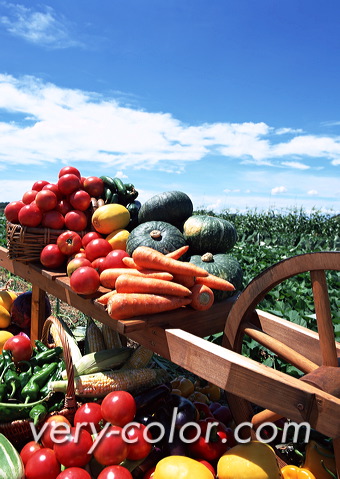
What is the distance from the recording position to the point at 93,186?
3.20m

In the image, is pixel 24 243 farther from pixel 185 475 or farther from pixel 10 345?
pixel 185 475

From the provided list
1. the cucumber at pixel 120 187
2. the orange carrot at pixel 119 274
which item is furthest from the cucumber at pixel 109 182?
the orange carrot at pixel 119 274

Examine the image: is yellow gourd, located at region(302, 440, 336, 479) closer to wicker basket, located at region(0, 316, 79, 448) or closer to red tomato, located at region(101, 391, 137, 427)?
red tomato, located at region(101, 391, 137, 427)

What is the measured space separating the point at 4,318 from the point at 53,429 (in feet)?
6.01

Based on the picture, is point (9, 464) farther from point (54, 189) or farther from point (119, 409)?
point (54, 189)

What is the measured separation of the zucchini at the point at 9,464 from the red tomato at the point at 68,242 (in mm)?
1276

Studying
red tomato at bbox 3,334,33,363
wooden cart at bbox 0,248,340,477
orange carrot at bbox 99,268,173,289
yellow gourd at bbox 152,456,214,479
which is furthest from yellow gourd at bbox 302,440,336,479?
red tomato at bbox 3,334,33,363

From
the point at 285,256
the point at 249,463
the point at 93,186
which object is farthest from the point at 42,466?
the point at 285,256

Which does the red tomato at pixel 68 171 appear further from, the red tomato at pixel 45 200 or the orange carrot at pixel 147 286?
the orange carrot at pixel 147 286

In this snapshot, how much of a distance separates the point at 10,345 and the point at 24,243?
31.3 inches

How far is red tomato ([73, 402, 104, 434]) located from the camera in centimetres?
193

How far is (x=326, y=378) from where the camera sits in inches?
66.1

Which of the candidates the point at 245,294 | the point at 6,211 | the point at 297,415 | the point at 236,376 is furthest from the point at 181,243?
the point at 6,211

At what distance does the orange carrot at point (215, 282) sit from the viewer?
222 cm
